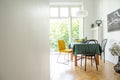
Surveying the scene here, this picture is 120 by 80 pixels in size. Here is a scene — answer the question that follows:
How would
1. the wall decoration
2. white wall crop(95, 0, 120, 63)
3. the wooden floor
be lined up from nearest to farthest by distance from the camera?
the wooden floor, the wall decoration, white wall crop(95, 0, 120, 63)

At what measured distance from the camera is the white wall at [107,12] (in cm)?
503

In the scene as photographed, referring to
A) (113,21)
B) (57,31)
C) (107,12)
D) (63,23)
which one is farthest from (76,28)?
(113,21)

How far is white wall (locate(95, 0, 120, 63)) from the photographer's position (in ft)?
16.5

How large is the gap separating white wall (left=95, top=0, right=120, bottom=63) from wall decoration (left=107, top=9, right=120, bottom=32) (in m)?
0.15

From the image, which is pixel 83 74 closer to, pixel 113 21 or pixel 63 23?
pixel 113 21

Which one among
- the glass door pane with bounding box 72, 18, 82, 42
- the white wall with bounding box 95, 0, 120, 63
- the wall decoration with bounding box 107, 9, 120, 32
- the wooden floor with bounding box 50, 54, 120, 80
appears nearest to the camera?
the wooden floor with bounding box 50, 54, 120, 80

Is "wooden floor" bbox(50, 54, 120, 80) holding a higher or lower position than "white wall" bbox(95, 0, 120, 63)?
lower

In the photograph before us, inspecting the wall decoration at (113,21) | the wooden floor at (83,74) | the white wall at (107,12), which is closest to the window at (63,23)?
the white wall at (107,12)

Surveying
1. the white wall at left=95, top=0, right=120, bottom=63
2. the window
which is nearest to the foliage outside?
the window

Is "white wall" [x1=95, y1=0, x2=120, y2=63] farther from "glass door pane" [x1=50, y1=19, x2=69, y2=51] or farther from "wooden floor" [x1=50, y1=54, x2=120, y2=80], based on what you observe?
"glass door pane" [x1=50, y1=19, x2=69, y2=51]

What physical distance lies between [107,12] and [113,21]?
0.78 meters

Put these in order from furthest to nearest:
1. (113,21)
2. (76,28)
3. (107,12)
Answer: (76,28), (107,12), (113,21)

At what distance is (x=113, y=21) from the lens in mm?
5168

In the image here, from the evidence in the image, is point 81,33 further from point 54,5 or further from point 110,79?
point 110,79
